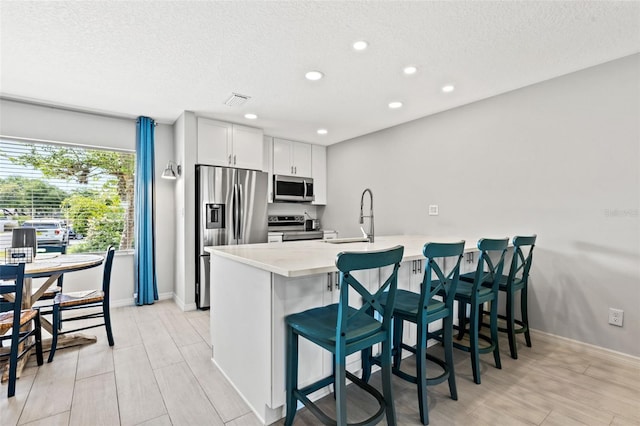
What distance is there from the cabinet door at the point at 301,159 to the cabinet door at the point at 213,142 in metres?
1.36

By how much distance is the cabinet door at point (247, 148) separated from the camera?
420 centimetres

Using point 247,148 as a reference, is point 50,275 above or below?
below

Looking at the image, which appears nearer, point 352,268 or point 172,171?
point 352,268

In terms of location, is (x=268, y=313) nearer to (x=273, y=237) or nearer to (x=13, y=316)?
(x=13, y=316)

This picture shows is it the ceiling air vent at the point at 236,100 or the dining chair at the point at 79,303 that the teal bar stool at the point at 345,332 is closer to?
the dining chair at the point at 79,303

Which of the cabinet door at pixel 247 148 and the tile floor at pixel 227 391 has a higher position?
the cabinet door at pixel 247 148

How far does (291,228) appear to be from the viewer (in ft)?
17.5

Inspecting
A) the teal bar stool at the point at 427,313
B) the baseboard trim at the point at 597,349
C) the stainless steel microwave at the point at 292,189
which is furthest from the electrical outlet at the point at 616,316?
the stainless steel microwave at the point at 292,189

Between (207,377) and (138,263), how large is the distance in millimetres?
2410

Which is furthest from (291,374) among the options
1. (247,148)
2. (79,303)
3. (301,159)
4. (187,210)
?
(301,159)

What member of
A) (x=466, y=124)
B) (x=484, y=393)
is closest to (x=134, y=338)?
(x=484, y=393)

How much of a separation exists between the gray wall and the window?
412cm

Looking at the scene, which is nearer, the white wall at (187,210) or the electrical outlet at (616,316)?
the electrical outlet at (616,316)

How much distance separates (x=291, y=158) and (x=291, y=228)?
4.08 ft
